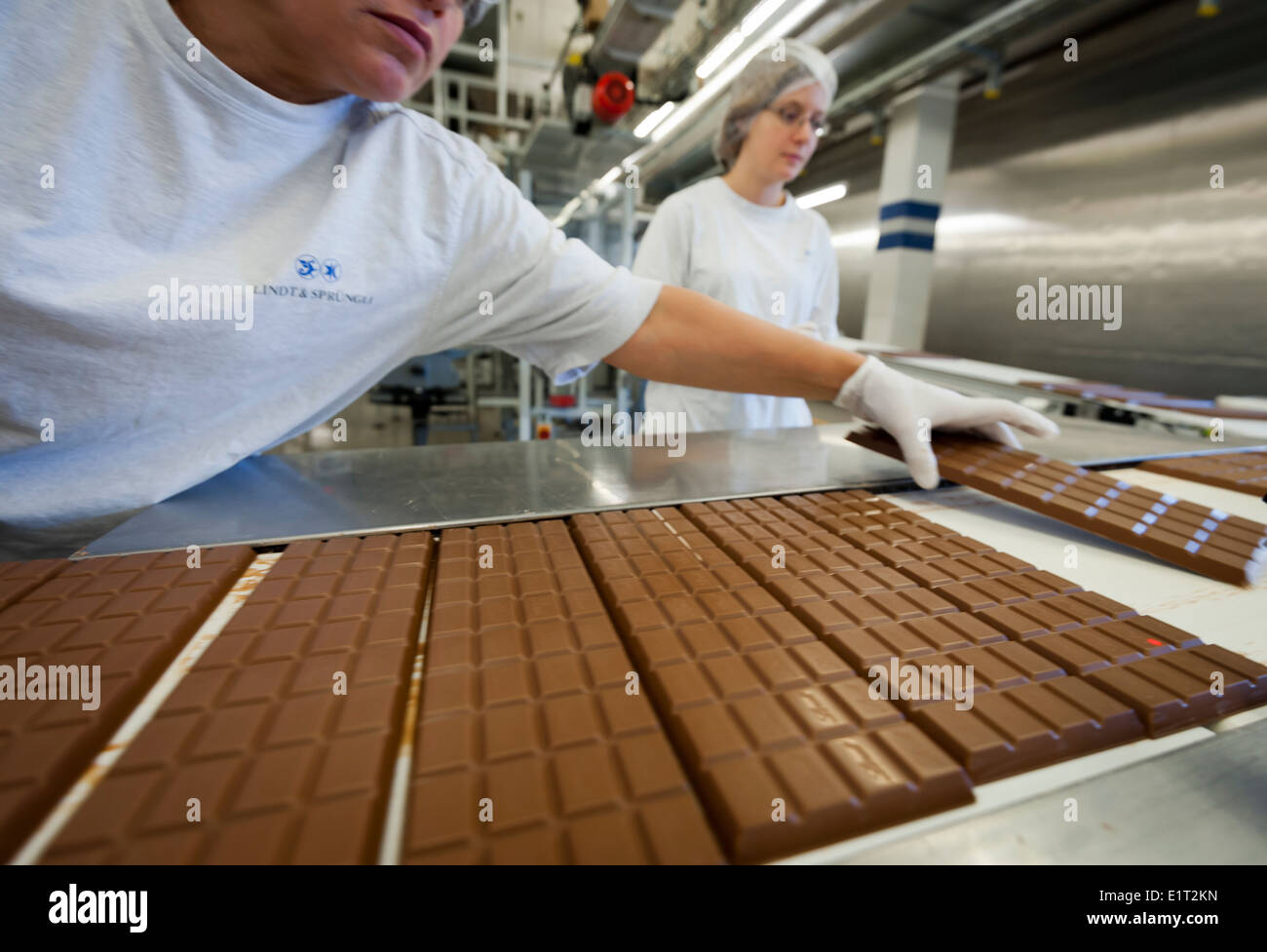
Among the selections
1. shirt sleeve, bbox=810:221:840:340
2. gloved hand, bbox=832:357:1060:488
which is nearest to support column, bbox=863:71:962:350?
shirt sleeve, bbox=810:221:840:340

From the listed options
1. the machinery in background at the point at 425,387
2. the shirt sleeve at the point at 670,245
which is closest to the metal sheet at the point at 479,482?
the shirt sleeve at the point at 670,245

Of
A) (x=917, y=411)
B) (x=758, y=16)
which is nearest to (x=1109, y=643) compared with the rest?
(x=917, y=411)

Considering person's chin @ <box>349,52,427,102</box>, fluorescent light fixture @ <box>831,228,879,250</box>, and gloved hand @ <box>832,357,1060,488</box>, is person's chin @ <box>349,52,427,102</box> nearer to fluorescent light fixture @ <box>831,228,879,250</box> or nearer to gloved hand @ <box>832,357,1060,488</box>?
gloved hand @ <box>832,357,1060,488</box>

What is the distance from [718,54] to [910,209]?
11.1 feet

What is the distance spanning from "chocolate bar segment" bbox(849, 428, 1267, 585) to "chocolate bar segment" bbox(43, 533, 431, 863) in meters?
1.15

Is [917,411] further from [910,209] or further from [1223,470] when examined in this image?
[910,209]

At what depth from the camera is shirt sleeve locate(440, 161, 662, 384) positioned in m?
1.36

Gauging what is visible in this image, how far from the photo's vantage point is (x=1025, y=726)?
557 millimetres

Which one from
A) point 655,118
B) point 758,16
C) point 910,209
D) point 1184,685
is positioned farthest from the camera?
point 910,209

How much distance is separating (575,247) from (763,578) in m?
0.99
